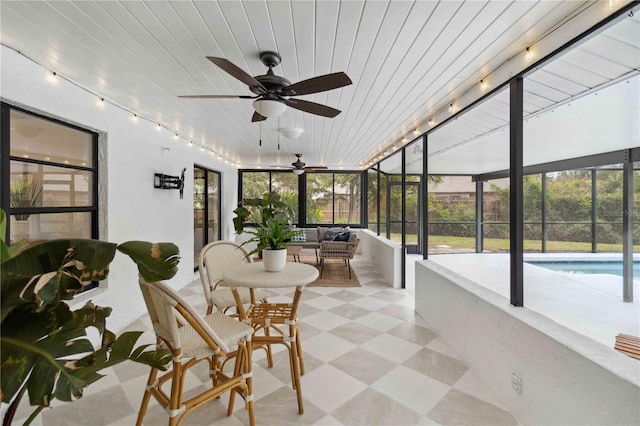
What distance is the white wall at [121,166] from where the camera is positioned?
233 centimetres

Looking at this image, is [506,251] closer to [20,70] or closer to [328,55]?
[328,55]

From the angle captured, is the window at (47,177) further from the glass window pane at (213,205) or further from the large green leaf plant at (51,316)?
the glass window pane at (213,205)

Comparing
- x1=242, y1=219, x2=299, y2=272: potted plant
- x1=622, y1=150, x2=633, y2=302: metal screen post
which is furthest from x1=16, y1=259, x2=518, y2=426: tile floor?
x1=622, y1=150, x2=633, y2=302: metal screen post

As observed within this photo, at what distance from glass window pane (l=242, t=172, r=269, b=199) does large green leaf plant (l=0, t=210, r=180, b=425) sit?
7.93 m

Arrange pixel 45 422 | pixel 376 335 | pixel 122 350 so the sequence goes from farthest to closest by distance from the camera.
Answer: pixel 376 335 < pixel 45 422 < pixel 122 350

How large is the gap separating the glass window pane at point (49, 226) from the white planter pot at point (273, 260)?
6.54 feet

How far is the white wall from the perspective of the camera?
91.6 inches

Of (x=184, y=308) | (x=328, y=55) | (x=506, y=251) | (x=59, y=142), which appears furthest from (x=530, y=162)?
(x=59, y=142)

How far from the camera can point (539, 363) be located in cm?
179

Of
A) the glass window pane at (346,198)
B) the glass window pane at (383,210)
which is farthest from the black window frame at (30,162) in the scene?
the glass window pane at (346,198)

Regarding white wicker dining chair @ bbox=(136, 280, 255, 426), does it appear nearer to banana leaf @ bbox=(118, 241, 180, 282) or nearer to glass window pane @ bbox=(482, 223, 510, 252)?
banana leaf @ bbox=(118, 241, 180, 282)

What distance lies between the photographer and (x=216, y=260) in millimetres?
2879

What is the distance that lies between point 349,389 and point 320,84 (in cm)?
228

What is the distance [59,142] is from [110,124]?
58cm
